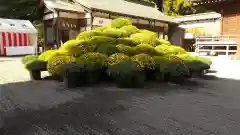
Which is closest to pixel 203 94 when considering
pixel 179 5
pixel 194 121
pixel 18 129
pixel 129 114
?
pixel 194 121

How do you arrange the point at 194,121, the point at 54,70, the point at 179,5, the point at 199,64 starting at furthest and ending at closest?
1. the point at 179,5
2. the point at 199,64
3. the point at 54,70
4. the point at 194,121

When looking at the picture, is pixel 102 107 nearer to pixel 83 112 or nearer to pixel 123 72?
pixel 83 112

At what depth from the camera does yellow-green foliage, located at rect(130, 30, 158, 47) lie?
633 cm

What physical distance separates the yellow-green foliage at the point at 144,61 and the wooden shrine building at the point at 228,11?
260 inches

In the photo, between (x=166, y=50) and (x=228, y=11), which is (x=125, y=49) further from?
(x=228, y=11)

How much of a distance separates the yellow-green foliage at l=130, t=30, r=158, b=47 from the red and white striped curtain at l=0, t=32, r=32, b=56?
12.0 meters

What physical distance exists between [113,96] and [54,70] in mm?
1944

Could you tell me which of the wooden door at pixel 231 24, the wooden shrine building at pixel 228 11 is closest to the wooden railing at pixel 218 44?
the wooden door at pixel 231 24

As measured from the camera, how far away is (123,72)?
16.2 feet

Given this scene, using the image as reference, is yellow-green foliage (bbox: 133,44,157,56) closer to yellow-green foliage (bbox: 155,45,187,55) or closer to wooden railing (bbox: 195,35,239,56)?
yellow-green foliage (bbox: 155,45,187,55)

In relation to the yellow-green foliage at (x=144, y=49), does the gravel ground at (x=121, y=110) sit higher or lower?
lower

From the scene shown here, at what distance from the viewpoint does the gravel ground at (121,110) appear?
2.79m

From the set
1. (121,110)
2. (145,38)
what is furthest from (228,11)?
(121,110)

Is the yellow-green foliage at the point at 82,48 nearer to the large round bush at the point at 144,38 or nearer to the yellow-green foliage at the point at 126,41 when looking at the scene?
the yellow-green foliage at the point at 126,41
